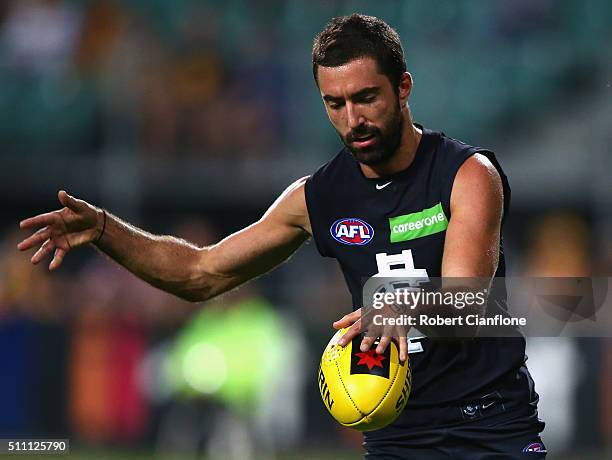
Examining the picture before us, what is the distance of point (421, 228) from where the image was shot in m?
5.26

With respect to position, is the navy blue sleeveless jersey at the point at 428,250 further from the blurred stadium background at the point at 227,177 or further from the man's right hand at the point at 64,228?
the blurred stadium background at the point at 227,177

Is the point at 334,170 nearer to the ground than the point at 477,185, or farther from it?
farther from it

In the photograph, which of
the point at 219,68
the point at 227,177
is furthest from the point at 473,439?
the point at 219,68

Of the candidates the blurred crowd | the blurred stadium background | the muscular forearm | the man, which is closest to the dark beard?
the man

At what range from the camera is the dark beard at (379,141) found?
522 centimetres

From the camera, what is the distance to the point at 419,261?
17.2 ft

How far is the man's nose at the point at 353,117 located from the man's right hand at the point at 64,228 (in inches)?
53.4

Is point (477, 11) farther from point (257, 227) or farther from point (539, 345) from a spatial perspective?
point (257, 227)

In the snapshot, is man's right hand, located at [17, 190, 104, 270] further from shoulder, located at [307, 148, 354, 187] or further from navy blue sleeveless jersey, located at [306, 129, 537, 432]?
navy blue sleeveless jersey, located at [306, 129, 537, 432]

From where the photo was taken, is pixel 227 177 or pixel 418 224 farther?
pixel 227 177

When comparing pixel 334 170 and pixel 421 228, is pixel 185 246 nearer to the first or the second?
pixel 334 170

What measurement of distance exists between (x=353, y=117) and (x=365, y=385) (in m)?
1.13

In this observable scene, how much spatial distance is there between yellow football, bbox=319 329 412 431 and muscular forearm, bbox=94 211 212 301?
4.59ft

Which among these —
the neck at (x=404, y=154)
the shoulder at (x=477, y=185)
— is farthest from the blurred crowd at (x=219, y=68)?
the shoulder at (x=477, y=185)
